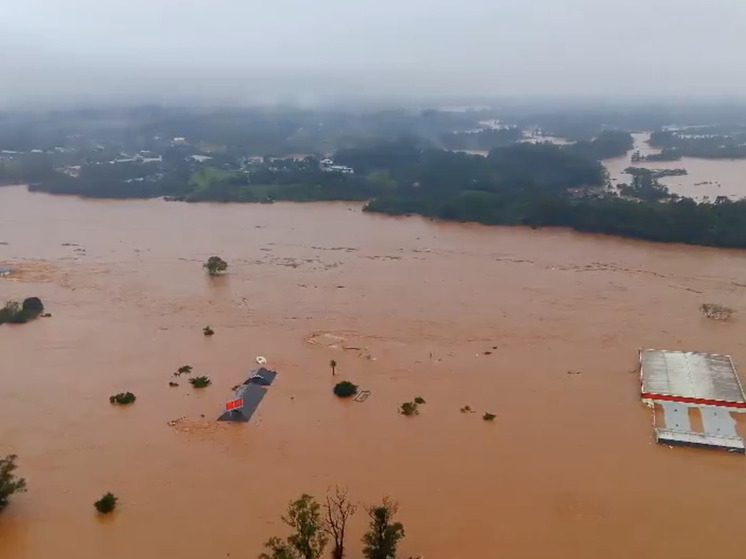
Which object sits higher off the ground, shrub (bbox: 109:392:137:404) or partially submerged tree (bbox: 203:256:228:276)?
partially submerged tree (bbox: 203:256:228:276)

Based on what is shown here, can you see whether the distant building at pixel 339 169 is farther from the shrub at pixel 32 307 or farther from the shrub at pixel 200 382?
the shrub at pixel 200 382

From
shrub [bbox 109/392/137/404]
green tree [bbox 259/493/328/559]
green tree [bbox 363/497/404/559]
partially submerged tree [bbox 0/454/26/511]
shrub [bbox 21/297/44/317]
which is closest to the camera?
green tree [bbox 259/493/328/559]

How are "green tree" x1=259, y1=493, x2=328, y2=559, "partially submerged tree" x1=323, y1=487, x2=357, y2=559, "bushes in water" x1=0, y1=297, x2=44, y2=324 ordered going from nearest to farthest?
"green tree" x1=259, y1=493, x2=328, y2=559 < "partially submerged tree" x1=323, y1=487, x2=357, y2=559 < "bushes in water" x1=0, y1=297, x2=44, y2=324

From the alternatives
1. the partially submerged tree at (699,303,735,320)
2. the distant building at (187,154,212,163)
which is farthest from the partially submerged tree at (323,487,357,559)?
the distant building at (187,154,212,163)

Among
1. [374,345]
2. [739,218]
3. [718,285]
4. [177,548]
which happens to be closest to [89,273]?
[374,345]

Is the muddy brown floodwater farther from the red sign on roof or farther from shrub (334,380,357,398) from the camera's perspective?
the red sign on roof

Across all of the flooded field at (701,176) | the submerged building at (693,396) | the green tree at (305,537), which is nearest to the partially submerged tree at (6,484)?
the green tree at (305,537)
